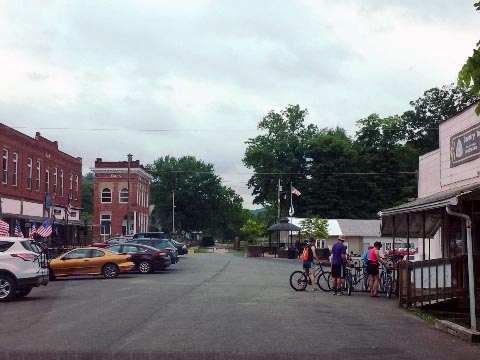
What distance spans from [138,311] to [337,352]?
Result: 6.33 m

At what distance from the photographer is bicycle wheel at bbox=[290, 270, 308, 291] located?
21609mm

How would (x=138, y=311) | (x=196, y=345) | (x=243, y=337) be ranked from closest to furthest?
(x=196, y=345)
(x=243, y=337)
(x=138, y=311)

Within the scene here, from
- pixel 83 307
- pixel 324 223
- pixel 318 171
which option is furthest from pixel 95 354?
pixel 318 171

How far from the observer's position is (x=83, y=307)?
1595 centimetres

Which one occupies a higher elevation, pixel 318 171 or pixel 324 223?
pixel 318 171

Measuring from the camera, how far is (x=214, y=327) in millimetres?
12328

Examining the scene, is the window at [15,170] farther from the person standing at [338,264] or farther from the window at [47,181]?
the person standing at [338,264]

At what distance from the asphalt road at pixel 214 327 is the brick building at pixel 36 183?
2079cm

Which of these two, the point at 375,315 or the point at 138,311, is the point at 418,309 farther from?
the point at 138,311

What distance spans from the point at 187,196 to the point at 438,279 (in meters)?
90.8

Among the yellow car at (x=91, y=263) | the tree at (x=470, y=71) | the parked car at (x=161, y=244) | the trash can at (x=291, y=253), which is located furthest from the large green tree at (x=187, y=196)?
the tree at (x=470, y=71)

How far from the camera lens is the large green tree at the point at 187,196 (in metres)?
106

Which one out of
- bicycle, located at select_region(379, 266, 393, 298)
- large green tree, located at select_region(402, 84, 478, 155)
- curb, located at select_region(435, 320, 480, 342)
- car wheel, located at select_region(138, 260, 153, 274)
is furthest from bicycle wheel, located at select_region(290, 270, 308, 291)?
large green tree, located at select_region(402, 84, 478, 155)

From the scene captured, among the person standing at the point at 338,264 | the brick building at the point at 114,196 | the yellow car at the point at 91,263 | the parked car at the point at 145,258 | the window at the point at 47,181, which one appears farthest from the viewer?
the brick building at the point at 114,196
